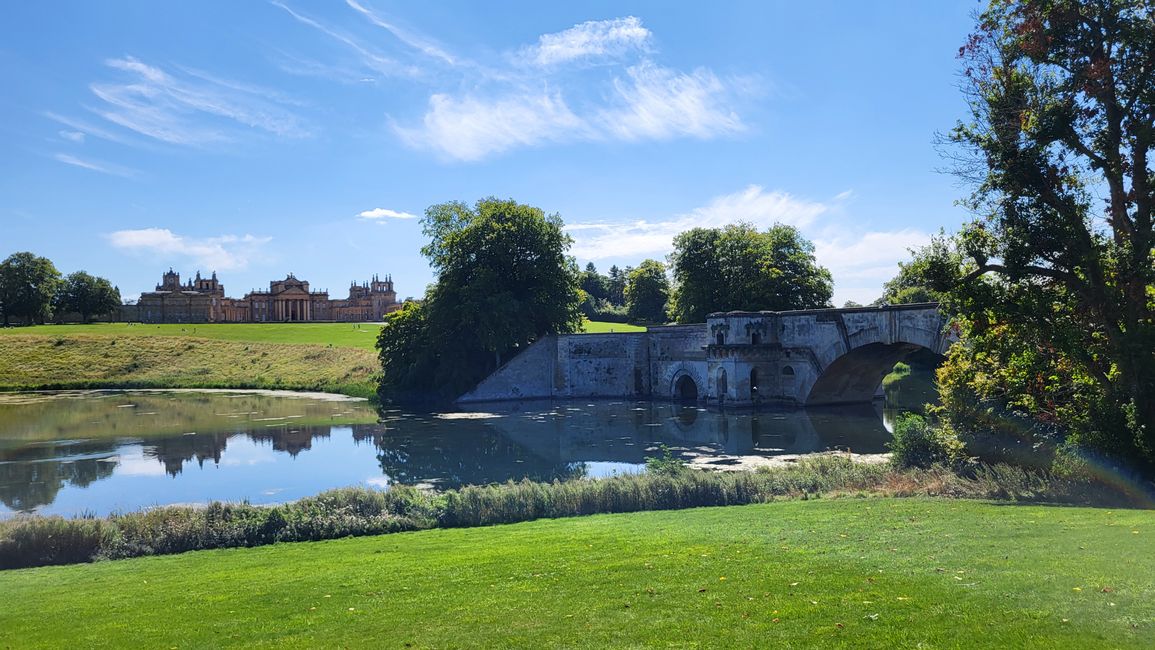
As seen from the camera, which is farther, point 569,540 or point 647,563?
point 569,540

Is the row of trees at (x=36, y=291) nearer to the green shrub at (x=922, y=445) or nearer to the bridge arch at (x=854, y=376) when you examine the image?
the bridge arch at (x=854, y=376)

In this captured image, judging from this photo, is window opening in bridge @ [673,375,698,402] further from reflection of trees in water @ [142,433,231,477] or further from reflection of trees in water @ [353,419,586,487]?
reflection of trees in water @ [142,433,231,477]

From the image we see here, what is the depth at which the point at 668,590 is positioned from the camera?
818 cm

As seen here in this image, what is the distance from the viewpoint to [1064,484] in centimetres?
1446

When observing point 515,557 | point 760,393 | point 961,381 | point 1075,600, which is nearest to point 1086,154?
point 961,381

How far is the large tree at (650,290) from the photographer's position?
78.8 meters

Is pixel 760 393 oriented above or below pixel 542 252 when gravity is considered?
below

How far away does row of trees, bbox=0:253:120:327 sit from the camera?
331ft

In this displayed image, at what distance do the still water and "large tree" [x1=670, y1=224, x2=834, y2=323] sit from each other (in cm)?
1134

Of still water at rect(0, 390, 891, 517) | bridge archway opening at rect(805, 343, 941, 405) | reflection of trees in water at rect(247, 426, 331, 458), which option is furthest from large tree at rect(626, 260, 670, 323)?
reflection of trees in water at rect(247, 426, 331, 458)

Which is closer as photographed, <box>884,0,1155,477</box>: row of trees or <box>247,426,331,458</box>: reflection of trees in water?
<box>884,0,1155,477</box>: row of trees

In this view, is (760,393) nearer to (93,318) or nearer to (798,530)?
(798,530)

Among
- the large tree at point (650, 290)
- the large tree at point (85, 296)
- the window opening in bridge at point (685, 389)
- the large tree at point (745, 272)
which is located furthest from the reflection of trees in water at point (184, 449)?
the large tree at point (85, 296)

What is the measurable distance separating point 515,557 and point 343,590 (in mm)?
2219
